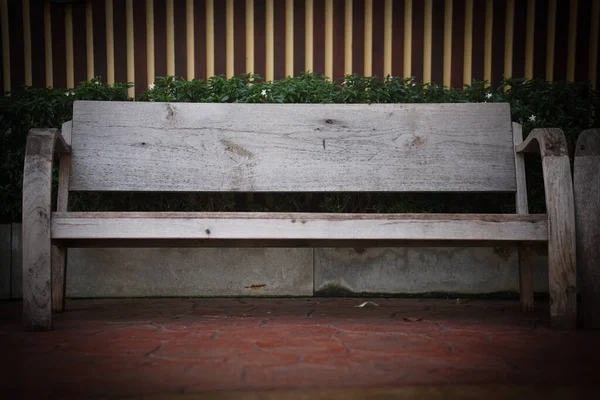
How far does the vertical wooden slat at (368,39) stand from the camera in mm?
4680

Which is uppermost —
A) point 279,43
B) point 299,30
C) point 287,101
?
point 299,30

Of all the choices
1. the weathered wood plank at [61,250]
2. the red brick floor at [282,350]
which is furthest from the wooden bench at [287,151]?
the red brick floor at [282,350]

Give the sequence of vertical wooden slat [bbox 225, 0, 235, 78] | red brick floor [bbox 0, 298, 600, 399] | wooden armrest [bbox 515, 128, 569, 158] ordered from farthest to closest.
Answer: vertical wooden slat [bbox 225, 0, 235, 78] → wooden armrest [bbox 515, 128, 569, 158] → red brick floor [bbox 0, 298, 600, 399]

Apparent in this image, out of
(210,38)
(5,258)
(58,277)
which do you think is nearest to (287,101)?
(210,38)

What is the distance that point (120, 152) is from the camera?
2904mm

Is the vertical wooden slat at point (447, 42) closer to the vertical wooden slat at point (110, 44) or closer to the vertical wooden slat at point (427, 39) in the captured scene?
the vertical wooden slat at point (427, 39)

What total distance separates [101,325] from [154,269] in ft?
2.93

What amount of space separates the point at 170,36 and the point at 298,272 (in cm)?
253

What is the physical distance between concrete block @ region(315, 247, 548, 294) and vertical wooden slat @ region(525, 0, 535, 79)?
2031 millimetres

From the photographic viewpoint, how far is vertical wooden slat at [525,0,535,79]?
4691 mm

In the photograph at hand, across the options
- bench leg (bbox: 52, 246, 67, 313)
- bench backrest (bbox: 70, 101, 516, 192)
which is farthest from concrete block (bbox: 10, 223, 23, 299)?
bench backrest (bbox: 70, 101, 516, 192)

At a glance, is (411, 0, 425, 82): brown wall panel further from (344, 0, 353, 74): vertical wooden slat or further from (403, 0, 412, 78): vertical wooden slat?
(344, 0, 353, 74): vertical wooden slat

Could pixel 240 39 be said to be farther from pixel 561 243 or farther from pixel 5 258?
pixel 561 243

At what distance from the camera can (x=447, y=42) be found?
4.74 m
